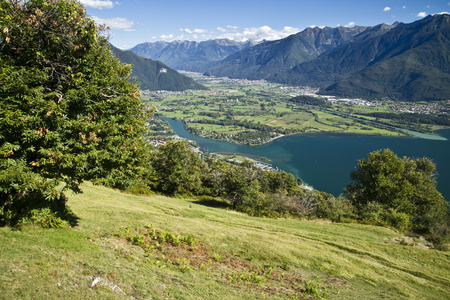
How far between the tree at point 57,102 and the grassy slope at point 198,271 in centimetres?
270

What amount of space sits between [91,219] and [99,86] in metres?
7.31

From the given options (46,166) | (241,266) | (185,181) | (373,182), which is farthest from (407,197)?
(46,166)

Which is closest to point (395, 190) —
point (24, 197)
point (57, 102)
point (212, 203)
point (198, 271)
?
point (212, 203)

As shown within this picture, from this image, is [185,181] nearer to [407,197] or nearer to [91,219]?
[91,219]

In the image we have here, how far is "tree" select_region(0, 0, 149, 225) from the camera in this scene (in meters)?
10.1

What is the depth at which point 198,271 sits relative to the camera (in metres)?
11.3

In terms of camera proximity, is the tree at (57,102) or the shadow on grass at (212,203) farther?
the shadow on grass at (212,203)

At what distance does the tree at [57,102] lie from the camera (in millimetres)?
10148

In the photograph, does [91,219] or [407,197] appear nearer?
[91,219]

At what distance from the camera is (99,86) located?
12656 mm

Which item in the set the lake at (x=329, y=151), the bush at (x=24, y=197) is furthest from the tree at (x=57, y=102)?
the lake at (x=329, y=151)

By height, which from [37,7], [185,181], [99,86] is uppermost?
[37,7]

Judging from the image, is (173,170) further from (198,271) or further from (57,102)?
(198,271)

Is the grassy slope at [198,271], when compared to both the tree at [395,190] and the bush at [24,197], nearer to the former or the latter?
the bush at [24,197]
